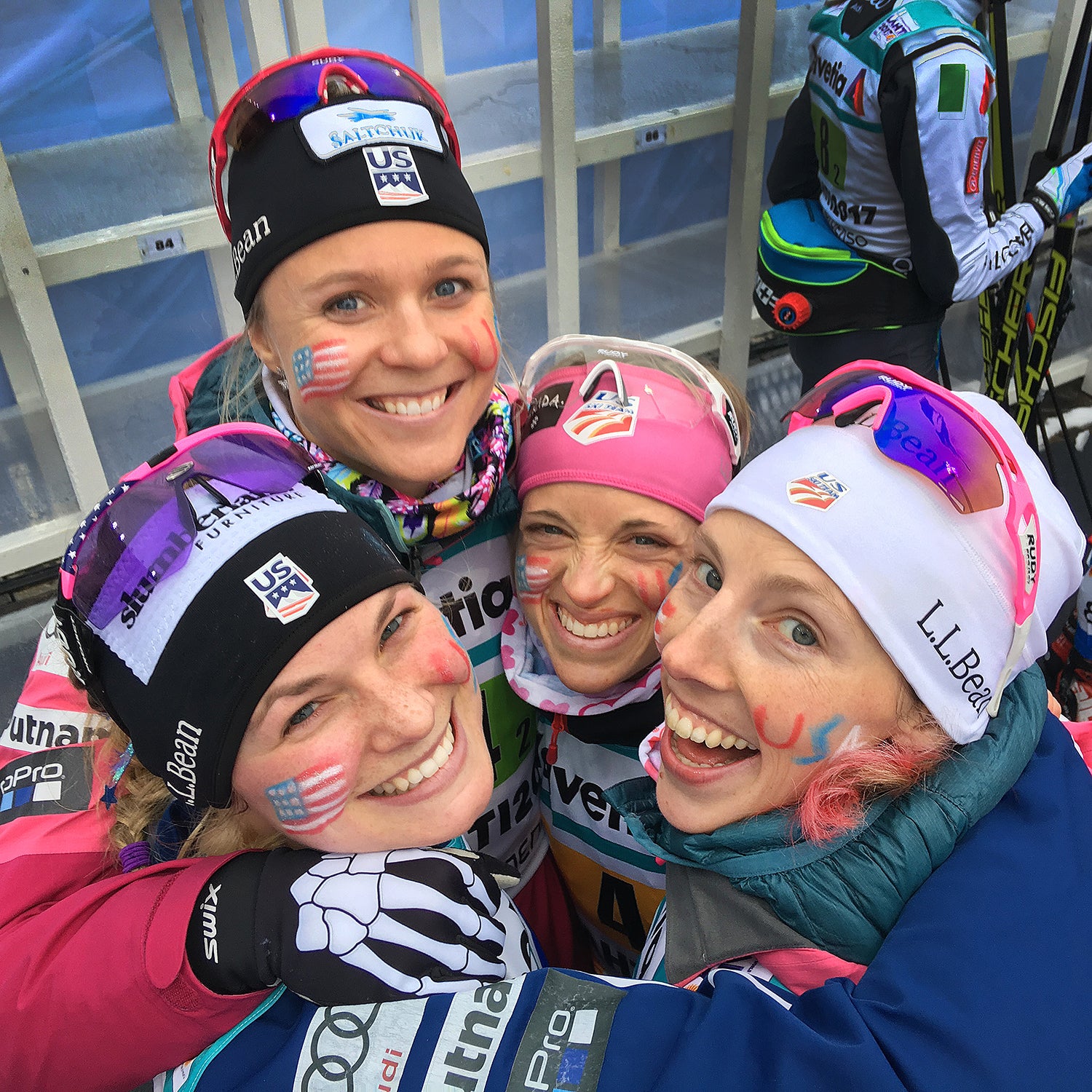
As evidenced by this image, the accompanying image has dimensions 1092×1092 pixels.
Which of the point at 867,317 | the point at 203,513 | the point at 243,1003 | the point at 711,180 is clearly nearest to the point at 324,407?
the point at 203,513

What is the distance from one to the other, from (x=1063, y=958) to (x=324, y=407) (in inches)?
44.8

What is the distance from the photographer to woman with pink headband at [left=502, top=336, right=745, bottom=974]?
4.68 feet

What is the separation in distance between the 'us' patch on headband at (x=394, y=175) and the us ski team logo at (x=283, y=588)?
60cm

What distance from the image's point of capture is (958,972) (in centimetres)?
88

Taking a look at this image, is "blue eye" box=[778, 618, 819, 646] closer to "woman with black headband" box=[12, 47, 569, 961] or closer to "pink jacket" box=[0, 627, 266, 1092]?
"woman with black headband" box=[12, 47, 569, 961]

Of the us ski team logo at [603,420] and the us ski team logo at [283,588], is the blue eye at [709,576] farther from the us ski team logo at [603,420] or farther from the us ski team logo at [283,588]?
the us ski team logo at [283,588]

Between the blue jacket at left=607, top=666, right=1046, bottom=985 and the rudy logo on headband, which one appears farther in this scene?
the rudy logo on headband

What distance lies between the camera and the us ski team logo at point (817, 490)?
40.1 inches

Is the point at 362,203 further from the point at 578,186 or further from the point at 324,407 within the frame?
the point at 578,186

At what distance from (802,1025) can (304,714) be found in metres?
0.58

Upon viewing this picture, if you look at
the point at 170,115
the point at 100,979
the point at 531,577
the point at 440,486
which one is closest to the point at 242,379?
the point at 440,486

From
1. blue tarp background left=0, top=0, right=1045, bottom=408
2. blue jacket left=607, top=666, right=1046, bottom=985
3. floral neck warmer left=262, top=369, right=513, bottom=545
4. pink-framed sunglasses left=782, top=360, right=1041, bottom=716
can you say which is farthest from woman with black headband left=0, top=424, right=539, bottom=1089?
blue tarp background left=0, top=0, right=1045, bottom=408

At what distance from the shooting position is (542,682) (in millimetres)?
1505

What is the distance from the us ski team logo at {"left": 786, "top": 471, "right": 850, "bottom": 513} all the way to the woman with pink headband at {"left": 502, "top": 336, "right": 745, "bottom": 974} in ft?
1.25
